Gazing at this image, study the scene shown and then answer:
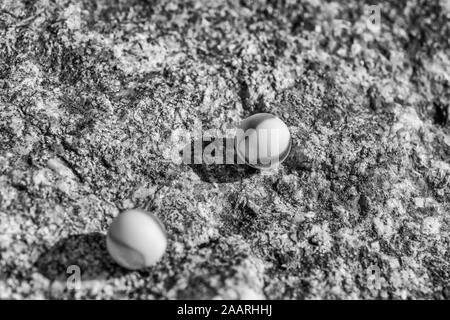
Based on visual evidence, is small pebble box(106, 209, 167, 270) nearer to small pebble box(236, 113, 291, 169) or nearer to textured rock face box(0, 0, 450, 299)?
textured rock face box(0, 0, 450, 299)

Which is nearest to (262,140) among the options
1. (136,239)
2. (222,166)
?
(222,166)

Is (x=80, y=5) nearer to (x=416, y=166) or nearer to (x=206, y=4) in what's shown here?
(x=206, y=4)

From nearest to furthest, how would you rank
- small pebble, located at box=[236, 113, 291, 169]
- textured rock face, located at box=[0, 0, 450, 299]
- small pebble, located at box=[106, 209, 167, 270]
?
small pebble, located at box=[106, 209, 167, 270], textured rock face, located at box=[0, 0, 450, 299], small pebble, located at box=[236, 113, 291, 169]

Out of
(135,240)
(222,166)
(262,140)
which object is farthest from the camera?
(222,166)

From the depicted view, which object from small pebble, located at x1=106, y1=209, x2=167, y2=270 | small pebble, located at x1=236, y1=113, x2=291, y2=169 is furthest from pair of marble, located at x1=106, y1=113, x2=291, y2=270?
small pebble, located at x1=236, y1=113, x2=291, y2=169

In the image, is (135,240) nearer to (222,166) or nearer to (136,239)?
(136,239)

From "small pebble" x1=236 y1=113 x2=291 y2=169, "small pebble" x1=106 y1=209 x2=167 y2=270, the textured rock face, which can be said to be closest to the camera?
"small pebble" x1=106 y1=209 x2=167 y2=270
